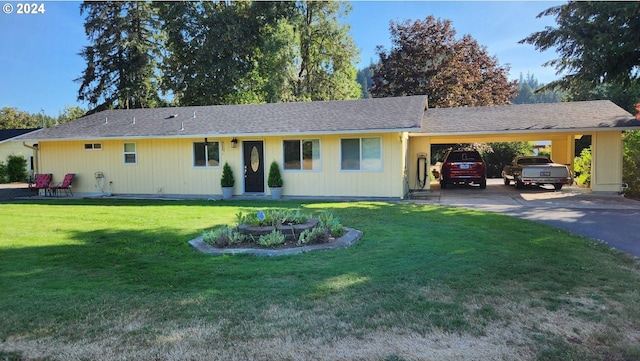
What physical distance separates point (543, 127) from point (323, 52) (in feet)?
69.1

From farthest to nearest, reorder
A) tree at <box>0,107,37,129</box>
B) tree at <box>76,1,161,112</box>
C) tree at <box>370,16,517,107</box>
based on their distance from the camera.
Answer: tree at <box>0,107,37,129</box> < tree at <box>76,1,161,112</box> < tree at <box>370,16,517,107</box>

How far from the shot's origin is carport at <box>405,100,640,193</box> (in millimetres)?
15133

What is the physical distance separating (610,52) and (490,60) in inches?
806

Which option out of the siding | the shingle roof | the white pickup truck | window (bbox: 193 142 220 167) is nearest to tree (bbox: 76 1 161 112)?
the siding

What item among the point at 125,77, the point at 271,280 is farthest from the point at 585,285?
the point at 125,77

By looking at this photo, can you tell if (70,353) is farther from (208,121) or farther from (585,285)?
(208,121)

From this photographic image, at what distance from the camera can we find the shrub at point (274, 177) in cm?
1543

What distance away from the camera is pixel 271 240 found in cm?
690

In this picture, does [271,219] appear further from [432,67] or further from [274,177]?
[432,67]

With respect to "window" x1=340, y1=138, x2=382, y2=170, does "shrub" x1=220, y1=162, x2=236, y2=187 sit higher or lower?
→ lower

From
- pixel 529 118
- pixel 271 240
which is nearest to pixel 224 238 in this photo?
pixel 271 240

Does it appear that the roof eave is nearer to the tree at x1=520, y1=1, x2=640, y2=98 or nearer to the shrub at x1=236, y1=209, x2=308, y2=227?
the tree at x1=520, y1=1, x2=640, y2=98

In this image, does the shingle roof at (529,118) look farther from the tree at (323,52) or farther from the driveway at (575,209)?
the tree at (323,52)

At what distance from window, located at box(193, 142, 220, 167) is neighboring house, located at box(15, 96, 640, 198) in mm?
39
